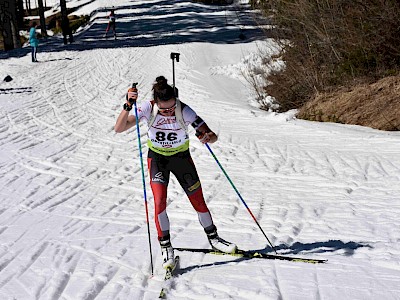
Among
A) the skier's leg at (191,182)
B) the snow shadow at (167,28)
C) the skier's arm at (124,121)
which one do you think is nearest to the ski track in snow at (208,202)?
the skier's leg at (191,182)

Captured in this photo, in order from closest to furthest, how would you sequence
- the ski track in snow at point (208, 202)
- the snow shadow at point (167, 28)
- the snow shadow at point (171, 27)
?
the ski track in snow at point (208, 202) < the snow shadow at point (167, 28) < the snow shadow at point (171, 27)

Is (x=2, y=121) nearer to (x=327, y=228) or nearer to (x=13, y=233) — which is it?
(x=13, y=233)

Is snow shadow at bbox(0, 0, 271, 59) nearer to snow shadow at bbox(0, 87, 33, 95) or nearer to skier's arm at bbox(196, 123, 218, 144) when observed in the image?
snow shadow at bbox(0, 87, 33, 95)

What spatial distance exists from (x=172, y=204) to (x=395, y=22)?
25.0 feet

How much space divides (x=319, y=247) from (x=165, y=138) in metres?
2.12

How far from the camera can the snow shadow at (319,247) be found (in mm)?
5898

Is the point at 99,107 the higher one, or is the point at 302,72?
the point at 302,72

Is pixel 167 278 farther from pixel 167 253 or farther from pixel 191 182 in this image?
pixel 191 182

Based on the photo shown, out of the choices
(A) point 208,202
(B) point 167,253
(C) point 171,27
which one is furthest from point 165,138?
(C) point 171,27

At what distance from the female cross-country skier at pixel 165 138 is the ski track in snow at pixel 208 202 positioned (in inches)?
26.9

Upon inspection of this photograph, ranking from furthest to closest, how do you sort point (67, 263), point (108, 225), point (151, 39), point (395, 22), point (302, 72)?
point (151, 39) < point (302, 72) < point (395, 22) < point (108, 225) < point (67, 263)

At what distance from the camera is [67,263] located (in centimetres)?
587

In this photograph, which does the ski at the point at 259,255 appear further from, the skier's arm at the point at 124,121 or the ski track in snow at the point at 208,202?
the skier's arm at the point at 124,121

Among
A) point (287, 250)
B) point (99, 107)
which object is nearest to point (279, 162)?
point (287, 250)
